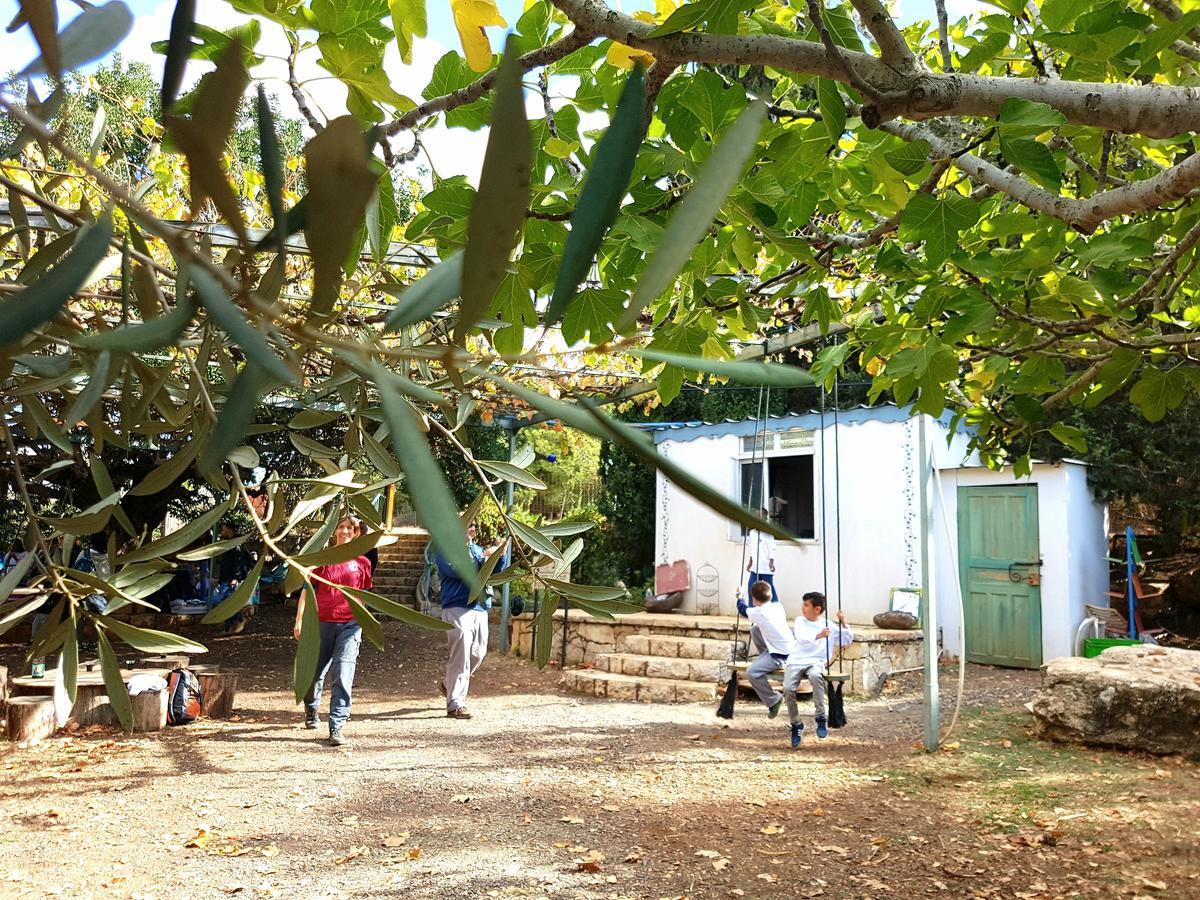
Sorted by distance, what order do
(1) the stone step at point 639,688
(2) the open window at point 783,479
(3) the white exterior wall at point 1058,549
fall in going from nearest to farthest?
(1) the stone step at point 639,688, (3) the white exterior wall at point 1058,549, (2) the open window at point 783,479

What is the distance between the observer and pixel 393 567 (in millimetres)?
15086

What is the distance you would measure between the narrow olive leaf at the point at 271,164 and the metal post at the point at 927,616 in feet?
18.3

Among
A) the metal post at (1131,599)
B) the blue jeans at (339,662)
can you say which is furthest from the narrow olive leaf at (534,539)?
the metal post at (1131,599)

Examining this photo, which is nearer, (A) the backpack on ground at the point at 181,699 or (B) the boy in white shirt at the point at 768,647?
(A) the backpack on ground at the point at 181,699

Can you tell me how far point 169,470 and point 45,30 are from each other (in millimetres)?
760

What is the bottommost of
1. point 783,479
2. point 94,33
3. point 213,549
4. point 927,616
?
point 927,616

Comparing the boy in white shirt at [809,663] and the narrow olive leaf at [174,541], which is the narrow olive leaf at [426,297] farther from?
the boy in white shirt at [809,663]

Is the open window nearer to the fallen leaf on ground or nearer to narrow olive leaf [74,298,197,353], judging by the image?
the fallen leaf on ground

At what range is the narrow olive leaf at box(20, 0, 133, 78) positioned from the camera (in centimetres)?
54

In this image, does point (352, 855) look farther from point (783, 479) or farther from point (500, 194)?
point (783, 479)

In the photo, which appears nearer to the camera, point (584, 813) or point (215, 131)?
point (215, 131)

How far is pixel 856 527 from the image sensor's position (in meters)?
10.2

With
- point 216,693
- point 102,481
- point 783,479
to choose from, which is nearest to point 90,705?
point 216,693

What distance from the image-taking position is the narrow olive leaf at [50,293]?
1.01ft
